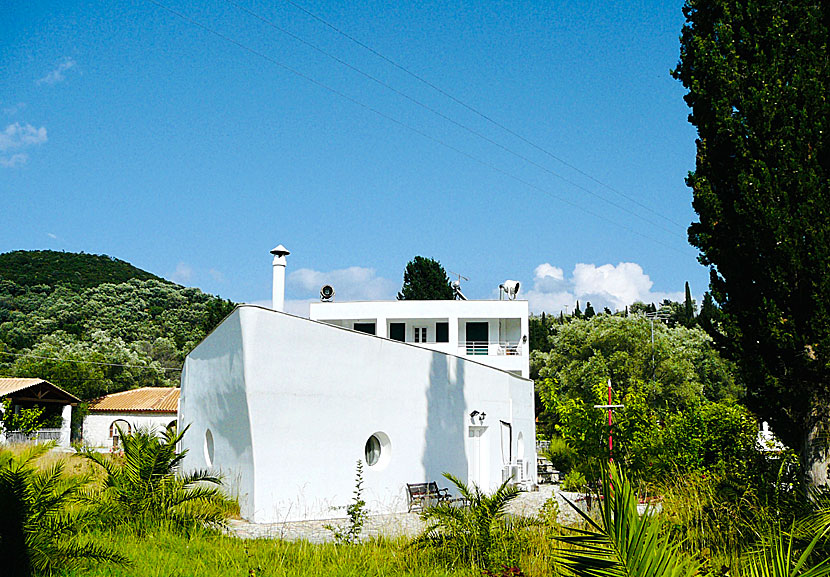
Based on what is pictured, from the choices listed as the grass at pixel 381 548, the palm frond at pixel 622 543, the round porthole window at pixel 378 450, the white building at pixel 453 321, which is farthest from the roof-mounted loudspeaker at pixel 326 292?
the palm frond at pixel 622 543

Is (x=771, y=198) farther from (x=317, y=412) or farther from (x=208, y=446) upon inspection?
(x=208, y=446)

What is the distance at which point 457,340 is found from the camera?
33938mm

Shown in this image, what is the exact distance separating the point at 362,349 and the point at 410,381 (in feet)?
5.77

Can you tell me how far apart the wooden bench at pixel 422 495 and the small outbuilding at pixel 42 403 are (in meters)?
24.7

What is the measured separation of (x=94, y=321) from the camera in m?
67.2

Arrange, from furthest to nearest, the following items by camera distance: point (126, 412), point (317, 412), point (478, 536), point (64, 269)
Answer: point (64, 269) < point (126, 412) < point (317, 412) < point (478, 536)

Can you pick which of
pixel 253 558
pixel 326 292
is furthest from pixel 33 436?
pixel 253 558

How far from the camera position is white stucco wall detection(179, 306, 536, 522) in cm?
1424

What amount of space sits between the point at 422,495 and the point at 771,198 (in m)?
10.4

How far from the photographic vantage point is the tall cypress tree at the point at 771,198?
937 cm

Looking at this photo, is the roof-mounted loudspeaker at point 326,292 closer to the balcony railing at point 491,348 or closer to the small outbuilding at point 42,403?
the balcony railing at point 491,348

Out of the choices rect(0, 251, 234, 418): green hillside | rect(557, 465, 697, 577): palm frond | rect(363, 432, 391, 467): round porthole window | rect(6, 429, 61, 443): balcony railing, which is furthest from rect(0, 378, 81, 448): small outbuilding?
rect(557, 465, 697, 577): palm frond

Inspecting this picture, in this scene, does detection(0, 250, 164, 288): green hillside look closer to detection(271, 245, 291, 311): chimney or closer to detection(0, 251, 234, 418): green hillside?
detection(0, 251, 234, 418): green hillside

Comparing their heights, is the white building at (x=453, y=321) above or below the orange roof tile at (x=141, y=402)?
above
